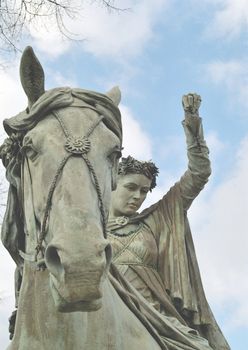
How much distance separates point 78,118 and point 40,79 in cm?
42

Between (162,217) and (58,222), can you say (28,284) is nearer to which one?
(58,222)

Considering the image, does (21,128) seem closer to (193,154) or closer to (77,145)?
(77,145)

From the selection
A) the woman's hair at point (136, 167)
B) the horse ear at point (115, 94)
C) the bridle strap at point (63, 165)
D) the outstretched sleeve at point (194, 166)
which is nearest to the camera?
the bridle strap at point (63, 165)

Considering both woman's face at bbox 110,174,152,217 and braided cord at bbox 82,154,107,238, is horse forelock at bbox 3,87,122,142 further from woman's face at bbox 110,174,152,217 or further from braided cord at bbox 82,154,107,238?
woman's face at bbox 110,174,152,217

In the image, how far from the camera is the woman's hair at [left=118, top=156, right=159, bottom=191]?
6781 mm

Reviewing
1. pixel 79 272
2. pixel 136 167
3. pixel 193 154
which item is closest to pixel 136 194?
pixel 136 167

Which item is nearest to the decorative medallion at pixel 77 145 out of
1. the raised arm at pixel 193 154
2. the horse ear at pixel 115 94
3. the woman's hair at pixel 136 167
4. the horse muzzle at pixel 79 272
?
the horse muzzle at pixel 79 272

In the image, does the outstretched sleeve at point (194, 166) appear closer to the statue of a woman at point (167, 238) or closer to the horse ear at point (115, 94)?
the statue of a woman at point (167, 238)

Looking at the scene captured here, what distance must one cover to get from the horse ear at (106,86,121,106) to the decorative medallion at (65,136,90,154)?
75cm

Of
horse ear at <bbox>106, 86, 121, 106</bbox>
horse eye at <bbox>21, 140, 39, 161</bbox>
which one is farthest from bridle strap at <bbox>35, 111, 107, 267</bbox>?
horse ear at <bbox>106, 86, 121, 106</bbox>

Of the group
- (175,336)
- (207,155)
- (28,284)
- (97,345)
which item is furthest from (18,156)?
(207,155)

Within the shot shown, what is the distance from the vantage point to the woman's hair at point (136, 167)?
22.2 ft

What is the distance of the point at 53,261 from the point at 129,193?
358 cm

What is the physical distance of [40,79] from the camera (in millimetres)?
4070
